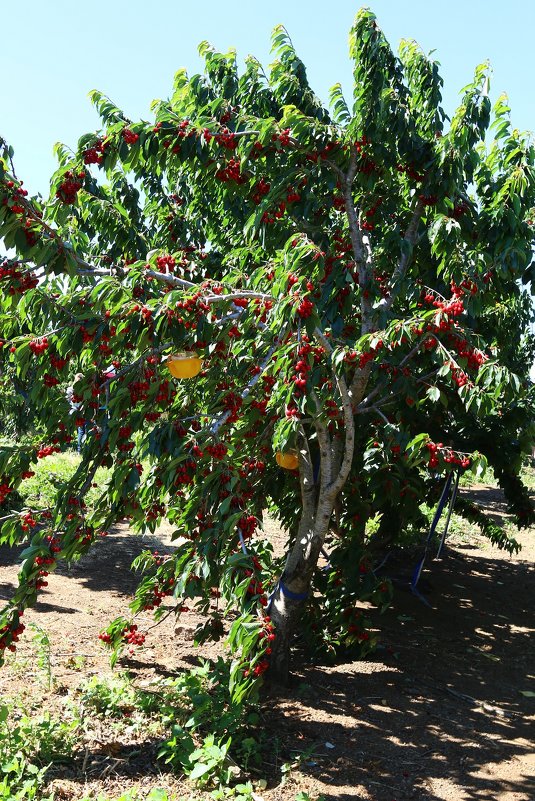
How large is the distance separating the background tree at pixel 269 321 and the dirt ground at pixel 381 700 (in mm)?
443

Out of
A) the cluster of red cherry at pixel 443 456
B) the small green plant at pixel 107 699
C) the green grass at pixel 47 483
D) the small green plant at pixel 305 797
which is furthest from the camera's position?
the green grass at pixel 47 483

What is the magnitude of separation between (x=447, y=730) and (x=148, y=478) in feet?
8.05

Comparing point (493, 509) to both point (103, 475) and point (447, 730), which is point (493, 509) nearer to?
point (103, 475)

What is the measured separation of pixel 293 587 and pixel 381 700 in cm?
99

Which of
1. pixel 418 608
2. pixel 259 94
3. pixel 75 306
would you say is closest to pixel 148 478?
pixel 75 306

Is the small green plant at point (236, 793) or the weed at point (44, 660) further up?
the small green plant at point (236, 793)

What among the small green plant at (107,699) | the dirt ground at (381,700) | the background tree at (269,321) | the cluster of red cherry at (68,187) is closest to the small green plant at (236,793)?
the dirt ground at (381,700)

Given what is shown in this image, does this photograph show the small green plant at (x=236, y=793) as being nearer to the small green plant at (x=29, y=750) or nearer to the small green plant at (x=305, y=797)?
the small green plant at (x=305, y=797)

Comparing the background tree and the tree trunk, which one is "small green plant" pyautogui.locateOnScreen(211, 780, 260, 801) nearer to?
the background tree

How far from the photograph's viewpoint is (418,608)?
274 inches

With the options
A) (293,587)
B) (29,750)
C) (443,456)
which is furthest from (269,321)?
(29,750)

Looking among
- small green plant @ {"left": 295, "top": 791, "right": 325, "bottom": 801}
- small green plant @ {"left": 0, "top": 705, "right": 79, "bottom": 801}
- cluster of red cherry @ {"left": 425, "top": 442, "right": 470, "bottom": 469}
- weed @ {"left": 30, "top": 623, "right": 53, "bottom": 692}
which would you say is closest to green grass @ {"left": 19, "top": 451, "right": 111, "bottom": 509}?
weed @ {"left": 30, "top": 623, "right": 53, "bottom": 692}

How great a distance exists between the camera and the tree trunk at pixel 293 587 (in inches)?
183

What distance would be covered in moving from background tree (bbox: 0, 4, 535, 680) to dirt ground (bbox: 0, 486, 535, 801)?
44cm
